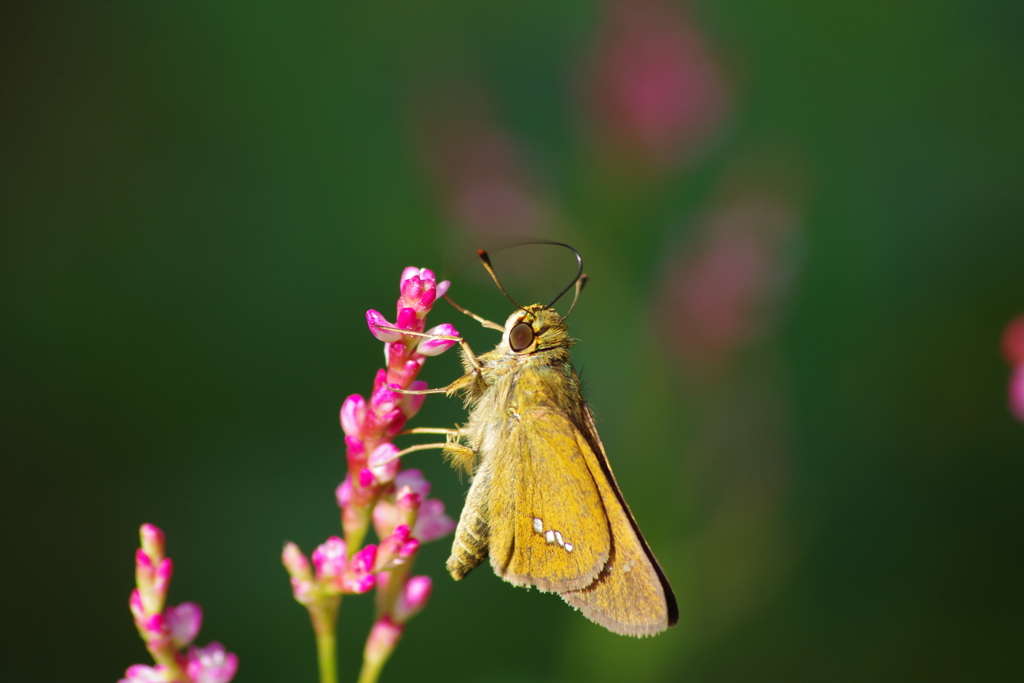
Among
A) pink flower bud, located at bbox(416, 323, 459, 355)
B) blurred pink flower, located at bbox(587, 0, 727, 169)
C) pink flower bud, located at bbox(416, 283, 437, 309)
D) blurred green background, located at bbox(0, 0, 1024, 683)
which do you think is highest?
blurred pink flower, located at bbox(587, 0, 727, 169)

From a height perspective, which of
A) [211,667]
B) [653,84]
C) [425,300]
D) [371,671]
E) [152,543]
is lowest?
[371,671]

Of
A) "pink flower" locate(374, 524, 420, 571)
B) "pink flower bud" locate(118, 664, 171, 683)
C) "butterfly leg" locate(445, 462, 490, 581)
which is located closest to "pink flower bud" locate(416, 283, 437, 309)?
"pink flower" locate(374, 524, 420, 571)

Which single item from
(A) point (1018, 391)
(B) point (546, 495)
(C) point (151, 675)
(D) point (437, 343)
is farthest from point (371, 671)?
(A) point (1018, 391)

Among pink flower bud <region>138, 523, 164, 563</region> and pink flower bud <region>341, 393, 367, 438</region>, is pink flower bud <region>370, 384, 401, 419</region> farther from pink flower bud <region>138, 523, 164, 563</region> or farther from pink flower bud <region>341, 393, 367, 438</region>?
pink flower bud <region>138, 523, 164, 563</region>

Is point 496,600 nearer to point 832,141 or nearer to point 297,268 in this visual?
point 297,268

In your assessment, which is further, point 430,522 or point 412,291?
point 430,522

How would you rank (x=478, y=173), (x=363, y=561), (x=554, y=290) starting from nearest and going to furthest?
1. (x=363, y=561)
2. (x=554, y=290)
3. (x=478, y=173)

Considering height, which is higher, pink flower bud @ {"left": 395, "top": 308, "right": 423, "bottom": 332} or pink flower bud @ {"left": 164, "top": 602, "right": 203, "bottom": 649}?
pink flower bud @ {"left": 395, "top": 308, "right": 423, "bottom": 332}

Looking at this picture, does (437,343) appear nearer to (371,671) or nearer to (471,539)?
(471,539)
